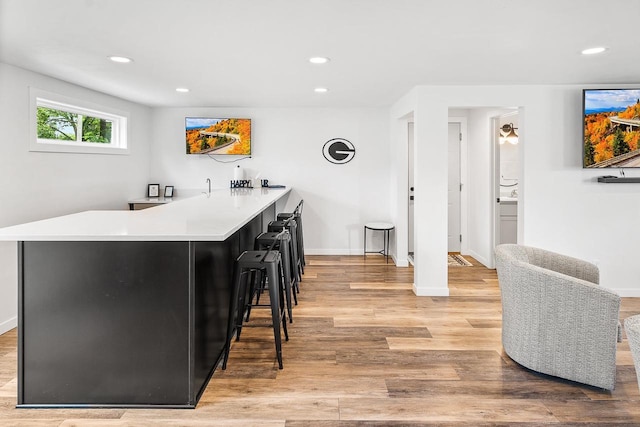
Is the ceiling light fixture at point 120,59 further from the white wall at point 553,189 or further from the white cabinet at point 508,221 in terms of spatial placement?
the white cabinet at point 508,221

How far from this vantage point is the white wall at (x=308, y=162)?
6102mm

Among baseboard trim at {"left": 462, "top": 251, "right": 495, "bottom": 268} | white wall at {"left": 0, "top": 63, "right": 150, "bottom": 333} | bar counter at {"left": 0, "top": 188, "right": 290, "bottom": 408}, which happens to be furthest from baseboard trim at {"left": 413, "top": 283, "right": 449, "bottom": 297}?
white wall at {"left": 0, "top": 63, "right": 150, "bottom": 333}

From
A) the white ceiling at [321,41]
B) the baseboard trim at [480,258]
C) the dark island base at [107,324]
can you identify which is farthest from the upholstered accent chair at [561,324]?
the baseboard trim at [480,258]

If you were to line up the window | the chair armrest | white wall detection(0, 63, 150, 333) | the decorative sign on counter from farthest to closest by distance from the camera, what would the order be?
the decorative sign on counter
the window
white wall detection(0, 63, 150, 333)
the chair armrest

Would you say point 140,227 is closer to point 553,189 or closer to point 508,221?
point 553,189

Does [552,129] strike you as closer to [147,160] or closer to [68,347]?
[68,347]

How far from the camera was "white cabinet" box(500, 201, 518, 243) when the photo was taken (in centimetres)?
545

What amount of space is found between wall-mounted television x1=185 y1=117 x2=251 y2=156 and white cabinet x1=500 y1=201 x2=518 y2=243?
3.60m

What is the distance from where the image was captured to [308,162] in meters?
6.18

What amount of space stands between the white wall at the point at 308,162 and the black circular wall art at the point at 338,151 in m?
0.06

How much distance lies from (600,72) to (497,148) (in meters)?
1.70

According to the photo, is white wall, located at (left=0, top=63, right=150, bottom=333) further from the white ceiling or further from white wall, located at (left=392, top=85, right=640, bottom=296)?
white wall, located at (left=392, top=85, right=640, bottom=296)

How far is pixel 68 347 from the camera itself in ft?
7.20

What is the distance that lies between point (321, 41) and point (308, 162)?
11.0 feet
